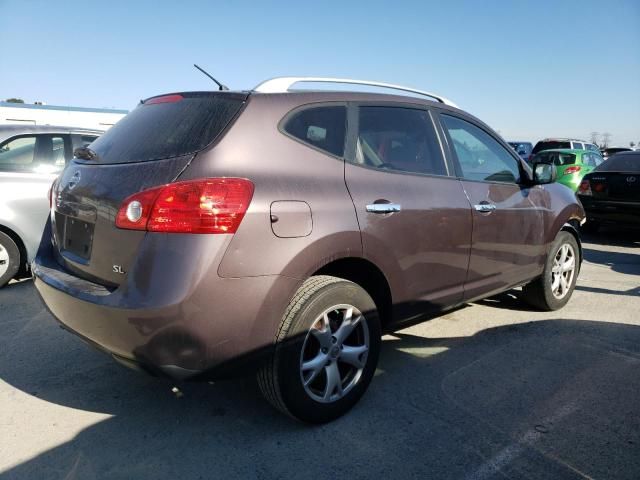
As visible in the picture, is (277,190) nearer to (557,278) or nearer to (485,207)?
(485,207)

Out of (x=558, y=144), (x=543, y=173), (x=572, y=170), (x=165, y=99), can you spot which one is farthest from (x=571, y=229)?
(x=558, y=144)

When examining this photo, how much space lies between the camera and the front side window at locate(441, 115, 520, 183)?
3510 mm

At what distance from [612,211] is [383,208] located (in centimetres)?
696

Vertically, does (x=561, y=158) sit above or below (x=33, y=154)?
above

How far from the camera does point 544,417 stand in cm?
277

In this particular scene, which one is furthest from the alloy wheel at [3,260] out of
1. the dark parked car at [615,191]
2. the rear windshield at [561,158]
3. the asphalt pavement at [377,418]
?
the rear windshield at [561,158]

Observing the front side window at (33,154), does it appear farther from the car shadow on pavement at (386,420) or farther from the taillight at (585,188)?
the taillight at (585,188)

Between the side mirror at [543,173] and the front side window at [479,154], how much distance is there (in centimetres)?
14

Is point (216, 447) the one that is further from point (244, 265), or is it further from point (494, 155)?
point (494, 155)

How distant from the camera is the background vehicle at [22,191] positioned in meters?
4.88

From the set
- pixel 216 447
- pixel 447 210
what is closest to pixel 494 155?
pixel 447 210

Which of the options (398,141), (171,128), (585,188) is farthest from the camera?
(585,188)

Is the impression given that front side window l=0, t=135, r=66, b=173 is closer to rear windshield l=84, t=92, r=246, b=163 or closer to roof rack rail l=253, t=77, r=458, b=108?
rear windshield l=84, t=92, r=246, b=163

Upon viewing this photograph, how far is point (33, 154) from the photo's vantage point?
5.16m
